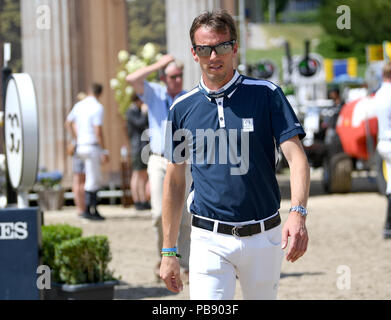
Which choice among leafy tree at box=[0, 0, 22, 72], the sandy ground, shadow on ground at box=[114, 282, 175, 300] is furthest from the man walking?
leafy tree at box=[0, 0, 22, 72]

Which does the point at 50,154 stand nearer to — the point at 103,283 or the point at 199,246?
the point at 103,283

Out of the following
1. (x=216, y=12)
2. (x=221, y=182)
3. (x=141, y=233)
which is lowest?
(x=141, y=233)

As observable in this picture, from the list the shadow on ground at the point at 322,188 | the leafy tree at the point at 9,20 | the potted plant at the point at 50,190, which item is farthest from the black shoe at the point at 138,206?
the leafy tree at the point at 9,20

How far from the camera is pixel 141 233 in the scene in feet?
41.6

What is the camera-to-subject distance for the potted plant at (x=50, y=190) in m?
16.1

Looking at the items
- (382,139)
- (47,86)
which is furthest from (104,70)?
(382,139)

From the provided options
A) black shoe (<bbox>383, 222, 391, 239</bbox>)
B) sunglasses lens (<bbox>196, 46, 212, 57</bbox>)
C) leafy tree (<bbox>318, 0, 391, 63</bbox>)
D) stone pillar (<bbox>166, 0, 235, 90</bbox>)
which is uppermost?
leafy tree (<bbox>318, 0, 391, 63</bbox>)

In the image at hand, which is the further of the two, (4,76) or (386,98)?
(386,98)

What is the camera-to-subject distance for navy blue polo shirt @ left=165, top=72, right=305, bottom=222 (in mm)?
4242

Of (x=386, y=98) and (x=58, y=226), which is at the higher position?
(x=386, y=98)

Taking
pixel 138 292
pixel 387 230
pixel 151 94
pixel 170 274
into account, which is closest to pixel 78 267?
pixel 138 292

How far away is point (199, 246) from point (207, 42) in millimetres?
885

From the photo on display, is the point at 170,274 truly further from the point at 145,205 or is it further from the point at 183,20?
the point at 183,20

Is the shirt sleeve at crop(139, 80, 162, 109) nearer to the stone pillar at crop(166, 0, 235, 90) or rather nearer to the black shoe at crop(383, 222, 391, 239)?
the black shoe at crop(383, 222, 391, 239)
